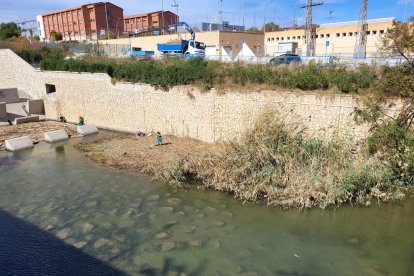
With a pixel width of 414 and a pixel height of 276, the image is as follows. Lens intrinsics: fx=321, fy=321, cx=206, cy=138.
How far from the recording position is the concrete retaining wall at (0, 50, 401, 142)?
1413cm

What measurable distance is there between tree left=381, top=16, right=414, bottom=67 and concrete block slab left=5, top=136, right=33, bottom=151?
63.9 feet

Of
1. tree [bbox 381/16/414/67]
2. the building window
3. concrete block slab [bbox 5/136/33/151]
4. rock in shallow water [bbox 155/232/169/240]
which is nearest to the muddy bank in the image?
concrete block slab [bbox 5/136/33/151]

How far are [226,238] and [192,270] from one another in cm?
178

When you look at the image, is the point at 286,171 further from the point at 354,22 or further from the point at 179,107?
the point at 354,22

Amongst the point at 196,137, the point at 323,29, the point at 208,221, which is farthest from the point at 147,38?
the point at 208,221

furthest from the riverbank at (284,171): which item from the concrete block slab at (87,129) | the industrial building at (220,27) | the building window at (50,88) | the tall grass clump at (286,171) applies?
the industrial building at (220,27)

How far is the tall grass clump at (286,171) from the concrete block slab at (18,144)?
418 inches

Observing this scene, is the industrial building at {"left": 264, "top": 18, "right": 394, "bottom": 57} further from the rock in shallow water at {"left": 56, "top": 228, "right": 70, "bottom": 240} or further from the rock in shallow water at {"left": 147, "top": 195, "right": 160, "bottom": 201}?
the rock in shallow water at {"left": 56, "top": 228, "right": 70, "bottom": 240}

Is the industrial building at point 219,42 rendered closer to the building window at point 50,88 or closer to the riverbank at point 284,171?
the building window at point 50,88

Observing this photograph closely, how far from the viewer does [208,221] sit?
11094 mm

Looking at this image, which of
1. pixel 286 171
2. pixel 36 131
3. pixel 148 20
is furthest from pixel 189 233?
pixel 148 20

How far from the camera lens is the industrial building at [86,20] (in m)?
69.8

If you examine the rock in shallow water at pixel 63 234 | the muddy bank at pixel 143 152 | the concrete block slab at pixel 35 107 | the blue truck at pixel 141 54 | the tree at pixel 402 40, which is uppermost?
the blue truck at pixel 141 54

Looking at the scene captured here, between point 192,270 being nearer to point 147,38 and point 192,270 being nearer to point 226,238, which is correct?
point 226,238
